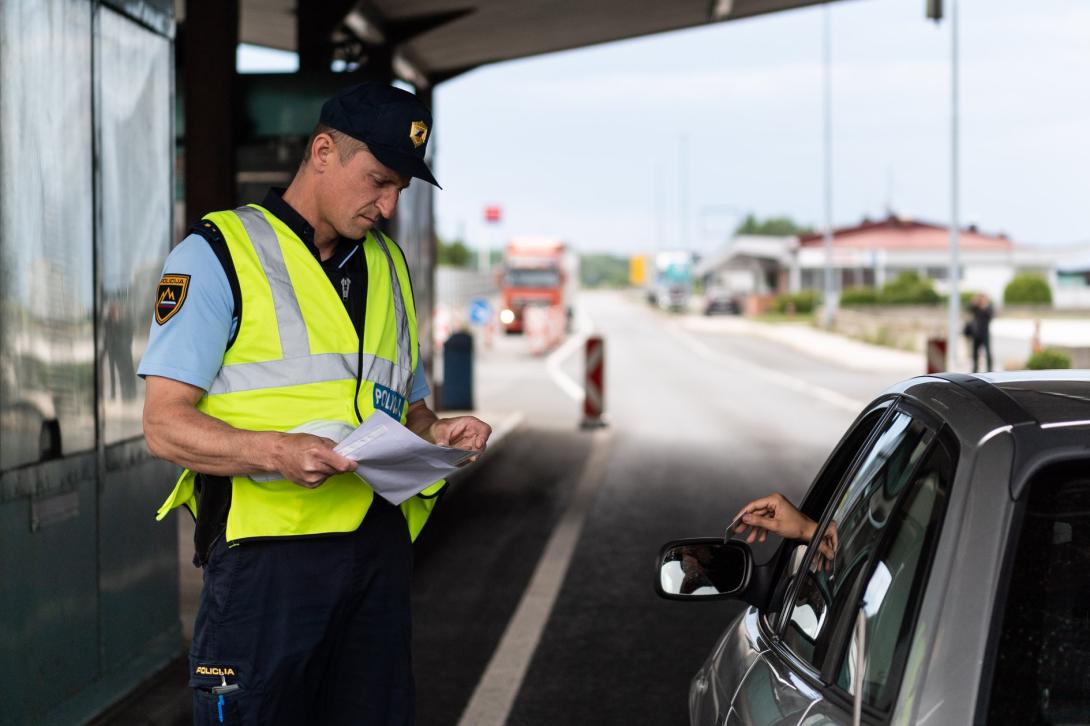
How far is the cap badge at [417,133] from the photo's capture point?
317 centimetres

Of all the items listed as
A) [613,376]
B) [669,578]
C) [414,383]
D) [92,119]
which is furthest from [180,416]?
[613,376]

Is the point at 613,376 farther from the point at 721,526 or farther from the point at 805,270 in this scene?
the point at 805,270

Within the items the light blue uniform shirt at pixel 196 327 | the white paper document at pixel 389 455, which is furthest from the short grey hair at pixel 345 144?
the white paper document at pixel 389 455

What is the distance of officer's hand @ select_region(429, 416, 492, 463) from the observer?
3324 millimetres

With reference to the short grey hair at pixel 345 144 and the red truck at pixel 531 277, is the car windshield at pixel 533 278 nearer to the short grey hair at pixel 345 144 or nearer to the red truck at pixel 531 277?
the red truck at pixel 531 277

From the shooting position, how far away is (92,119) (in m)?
6.08

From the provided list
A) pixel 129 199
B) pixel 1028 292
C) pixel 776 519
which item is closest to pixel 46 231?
pixel 129 199

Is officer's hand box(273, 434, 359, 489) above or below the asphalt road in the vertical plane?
above

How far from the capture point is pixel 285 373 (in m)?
3.08

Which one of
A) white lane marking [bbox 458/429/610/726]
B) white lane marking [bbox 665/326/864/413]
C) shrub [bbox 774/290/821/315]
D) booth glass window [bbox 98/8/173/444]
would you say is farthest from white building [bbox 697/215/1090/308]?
booth glass window [bbox 98/8/173/444]

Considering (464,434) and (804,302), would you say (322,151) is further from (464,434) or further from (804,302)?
(804,302)

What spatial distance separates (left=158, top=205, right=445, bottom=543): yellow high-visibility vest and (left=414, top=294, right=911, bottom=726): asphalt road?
3.15m

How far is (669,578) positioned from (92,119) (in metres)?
3.74

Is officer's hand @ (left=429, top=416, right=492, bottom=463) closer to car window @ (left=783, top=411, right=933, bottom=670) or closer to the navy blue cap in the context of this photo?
the navy blue cap
